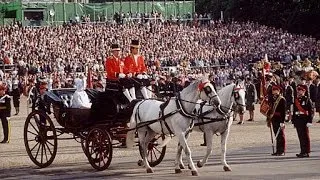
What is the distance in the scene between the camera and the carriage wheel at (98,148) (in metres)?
15.2

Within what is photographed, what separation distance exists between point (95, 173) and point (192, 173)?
203cm

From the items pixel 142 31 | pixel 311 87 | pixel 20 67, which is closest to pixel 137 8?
pixel 142 31

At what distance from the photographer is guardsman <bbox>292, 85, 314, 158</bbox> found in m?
17.3

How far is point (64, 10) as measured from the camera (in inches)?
2361

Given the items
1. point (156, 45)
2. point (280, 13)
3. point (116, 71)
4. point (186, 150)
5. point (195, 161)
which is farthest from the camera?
point (280, 13)

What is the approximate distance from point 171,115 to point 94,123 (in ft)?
6.87

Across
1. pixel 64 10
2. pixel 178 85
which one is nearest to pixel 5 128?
pixel 178 85

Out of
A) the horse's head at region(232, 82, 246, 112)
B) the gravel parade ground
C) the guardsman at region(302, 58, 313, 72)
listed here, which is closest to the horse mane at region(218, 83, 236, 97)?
the horse's head at region(232, 82, 246, 112)

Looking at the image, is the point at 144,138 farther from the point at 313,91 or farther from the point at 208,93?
the point at 313,91

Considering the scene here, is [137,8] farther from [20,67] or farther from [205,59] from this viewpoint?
[20,67]

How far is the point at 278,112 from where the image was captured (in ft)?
57.6

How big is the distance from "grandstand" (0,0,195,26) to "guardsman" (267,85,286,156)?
40308 mm

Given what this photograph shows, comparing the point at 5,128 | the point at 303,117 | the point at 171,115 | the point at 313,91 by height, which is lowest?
the point at 5,128

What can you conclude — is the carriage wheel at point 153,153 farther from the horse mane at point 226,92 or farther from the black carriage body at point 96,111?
the horse mane at point 226,92
